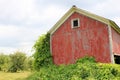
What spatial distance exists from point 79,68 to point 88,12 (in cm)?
561

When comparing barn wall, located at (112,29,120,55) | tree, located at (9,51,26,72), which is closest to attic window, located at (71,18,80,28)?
barn wall, located at (112,29,120,55)

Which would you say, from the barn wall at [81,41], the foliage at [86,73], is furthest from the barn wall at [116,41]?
the foliage at [86,73]

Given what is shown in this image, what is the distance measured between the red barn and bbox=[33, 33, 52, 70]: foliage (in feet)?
1.63

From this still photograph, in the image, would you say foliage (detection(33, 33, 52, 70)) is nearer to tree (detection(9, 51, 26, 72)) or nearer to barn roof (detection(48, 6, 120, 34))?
barn roof (detection(48, 6, 120, 34))

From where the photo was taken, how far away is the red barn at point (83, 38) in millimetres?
19484

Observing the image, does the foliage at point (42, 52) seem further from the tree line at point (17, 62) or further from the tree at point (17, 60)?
the tree at point (17, 60)

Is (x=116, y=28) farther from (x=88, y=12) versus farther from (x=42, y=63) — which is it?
(x=42, y=63)

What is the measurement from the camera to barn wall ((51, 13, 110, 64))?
1961cm

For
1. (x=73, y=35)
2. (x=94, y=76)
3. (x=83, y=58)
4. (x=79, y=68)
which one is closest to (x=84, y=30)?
(x=73, y=35)

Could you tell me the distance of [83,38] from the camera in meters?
20.8

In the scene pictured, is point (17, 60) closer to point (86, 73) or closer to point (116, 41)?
point (116, 41)

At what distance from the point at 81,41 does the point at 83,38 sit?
335 mm

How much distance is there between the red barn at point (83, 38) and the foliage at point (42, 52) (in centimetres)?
50

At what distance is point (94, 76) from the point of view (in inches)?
643
